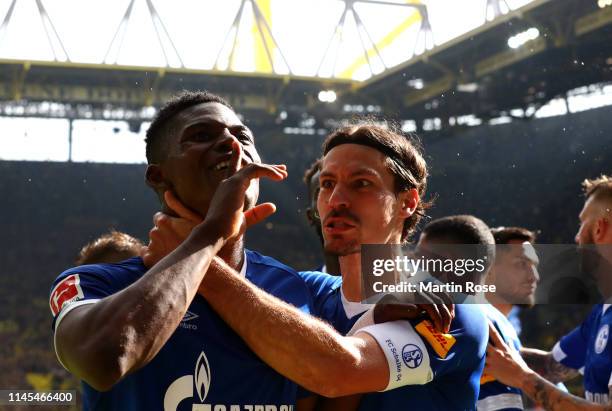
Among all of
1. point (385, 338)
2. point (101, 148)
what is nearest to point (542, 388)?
point (385, 338)

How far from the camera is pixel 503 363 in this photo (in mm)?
2445

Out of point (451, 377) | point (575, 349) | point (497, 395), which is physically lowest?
point (497, 395)

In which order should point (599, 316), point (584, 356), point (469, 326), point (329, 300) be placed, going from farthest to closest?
point (584, 356)
point (599, 316)
point (329, 300)
point (469, 326)

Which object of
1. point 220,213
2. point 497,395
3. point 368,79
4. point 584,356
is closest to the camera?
point 220,213

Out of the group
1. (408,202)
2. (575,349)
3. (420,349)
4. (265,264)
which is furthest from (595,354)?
(265,264)

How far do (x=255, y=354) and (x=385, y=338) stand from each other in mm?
297

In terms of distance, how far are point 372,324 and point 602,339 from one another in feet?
6.04

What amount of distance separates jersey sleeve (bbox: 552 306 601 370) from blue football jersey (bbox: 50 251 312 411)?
255 cm

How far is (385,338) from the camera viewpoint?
5.00 ft

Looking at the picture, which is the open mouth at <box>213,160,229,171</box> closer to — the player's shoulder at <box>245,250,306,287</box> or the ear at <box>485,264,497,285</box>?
the player's shoulder at <box>245,250,306,287</box>

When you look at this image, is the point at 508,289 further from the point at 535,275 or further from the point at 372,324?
the point at 372,324

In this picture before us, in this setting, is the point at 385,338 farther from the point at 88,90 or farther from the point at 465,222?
the point at 88,90

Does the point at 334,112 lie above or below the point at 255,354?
above

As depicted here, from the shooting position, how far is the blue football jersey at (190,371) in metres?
1.41
